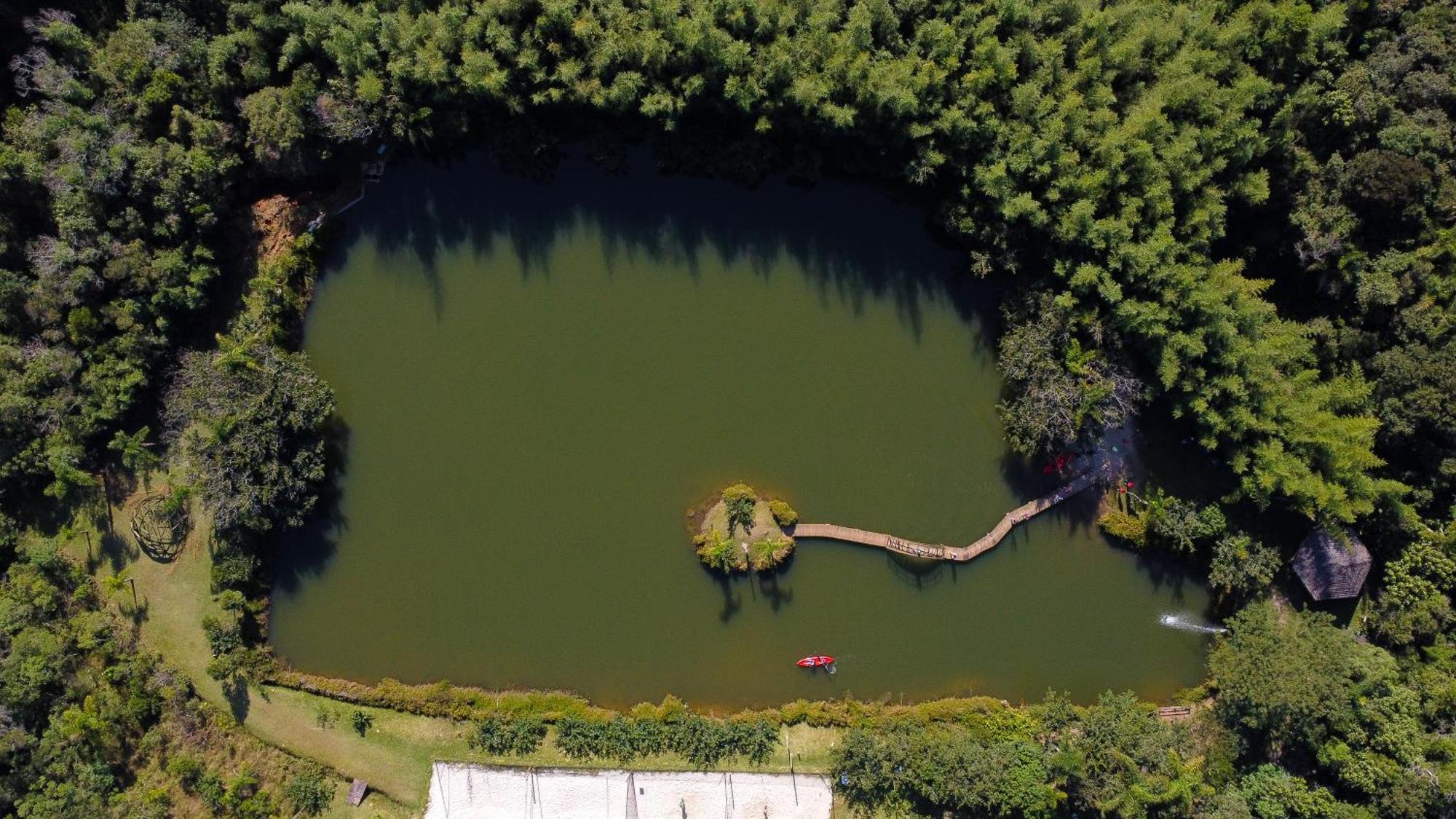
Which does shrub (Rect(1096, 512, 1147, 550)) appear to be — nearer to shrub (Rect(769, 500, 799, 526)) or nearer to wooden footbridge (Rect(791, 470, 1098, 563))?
wooden footbridge (Rect(791, 470, 1098, 563))

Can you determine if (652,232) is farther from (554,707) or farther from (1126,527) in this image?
(1126,527)

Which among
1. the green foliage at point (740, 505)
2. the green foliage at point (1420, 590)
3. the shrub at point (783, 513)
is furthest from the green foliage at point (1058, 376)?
the green foliage at point (1420, 590)

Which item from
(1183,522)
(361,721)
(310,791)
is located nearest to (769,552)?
(1183,522)

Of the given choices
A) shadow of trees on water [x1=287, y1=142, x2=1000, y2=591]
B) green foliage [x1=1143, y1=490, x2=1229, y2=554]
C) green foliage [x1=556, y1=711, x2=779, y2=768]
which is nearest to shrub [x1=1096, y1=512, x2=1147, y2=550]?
green foliage [x1=1143, y1=490, x2=1229, y2=554]

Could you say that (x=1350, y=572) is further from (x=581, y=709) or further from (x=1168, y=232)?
(x=581, y=709)

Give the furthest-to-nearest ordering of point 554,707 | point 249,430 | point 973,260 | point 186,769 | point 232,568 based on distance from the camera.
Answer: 1. point 554,707
2. point 973,260
3. point 232,568
4. point 186,769
5. point 249,430

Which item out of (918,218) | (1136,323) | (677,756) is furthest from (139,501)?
(1136,323)
